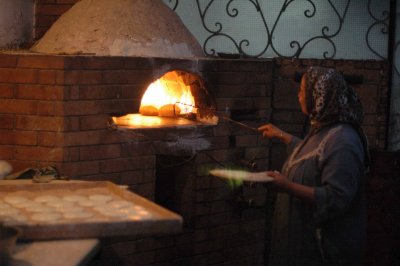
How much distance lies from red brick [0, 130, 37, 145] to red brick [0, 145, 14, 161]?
29 mm

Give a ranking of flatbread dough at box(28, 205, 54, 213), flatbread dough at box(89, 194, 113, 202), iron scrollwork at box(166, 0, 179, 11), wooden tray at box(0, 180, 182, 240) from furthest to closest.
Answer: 1. iron scrollwork at box(166, 0, 179, 11)
2. flatbread dough at box(89, 194, 113, 202)
3. flatbread dough at box(28, 205, 54, 213)
4. wooden tray at box(0, 180, 182, 240)

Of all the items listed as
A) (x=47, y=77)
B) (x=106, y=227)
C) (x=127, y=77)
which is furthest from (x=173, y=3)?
(x=106, y=227)

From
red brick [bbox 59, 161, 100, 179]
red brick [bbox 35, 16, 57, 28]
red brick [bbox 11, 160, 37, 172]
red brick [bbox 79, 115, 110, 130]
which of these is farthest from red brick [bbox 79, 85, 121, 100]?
red brick [bbox 35, 16, 57, 28]

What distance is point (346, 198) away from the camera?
389 centimetres

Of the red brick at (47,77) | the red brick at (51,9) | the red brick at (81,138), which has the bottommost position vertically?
the red brick at (81,138)

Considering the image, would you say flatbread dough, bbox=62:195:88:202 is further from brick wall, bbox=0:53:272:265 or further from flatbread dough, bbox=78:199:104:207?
brick wall, bbox=0:53:272:265

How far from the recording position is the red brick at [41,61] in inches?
175

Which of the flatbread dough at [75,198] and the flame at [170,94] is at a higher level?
the flame at [170,94]

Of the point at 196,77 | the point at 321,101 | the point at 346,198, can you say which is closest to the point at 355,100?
the point at 321,101

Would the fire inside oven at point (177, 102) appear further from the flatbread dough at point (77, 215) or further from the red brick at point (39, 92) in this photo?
the flatbread dough at point (77, 215)

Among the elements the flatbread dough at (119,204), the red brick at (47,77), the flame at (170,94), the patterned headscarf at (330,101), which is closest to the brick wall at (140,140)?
the red brick at (47,77)

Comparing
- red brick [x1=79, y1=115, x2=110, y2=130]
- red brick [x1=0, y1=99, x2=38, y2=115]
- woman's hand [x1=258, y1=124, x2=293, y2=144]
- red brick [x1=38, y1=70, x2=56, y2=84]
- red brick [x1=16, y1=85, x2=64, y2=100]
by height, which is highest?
red brick [x1=38, y1=70, x2=56, y2=84]

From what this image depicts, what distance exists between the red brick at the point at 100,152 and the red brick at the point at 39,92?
1.36ft

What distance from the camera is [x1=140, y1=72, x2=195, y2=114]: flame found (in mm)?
5594
